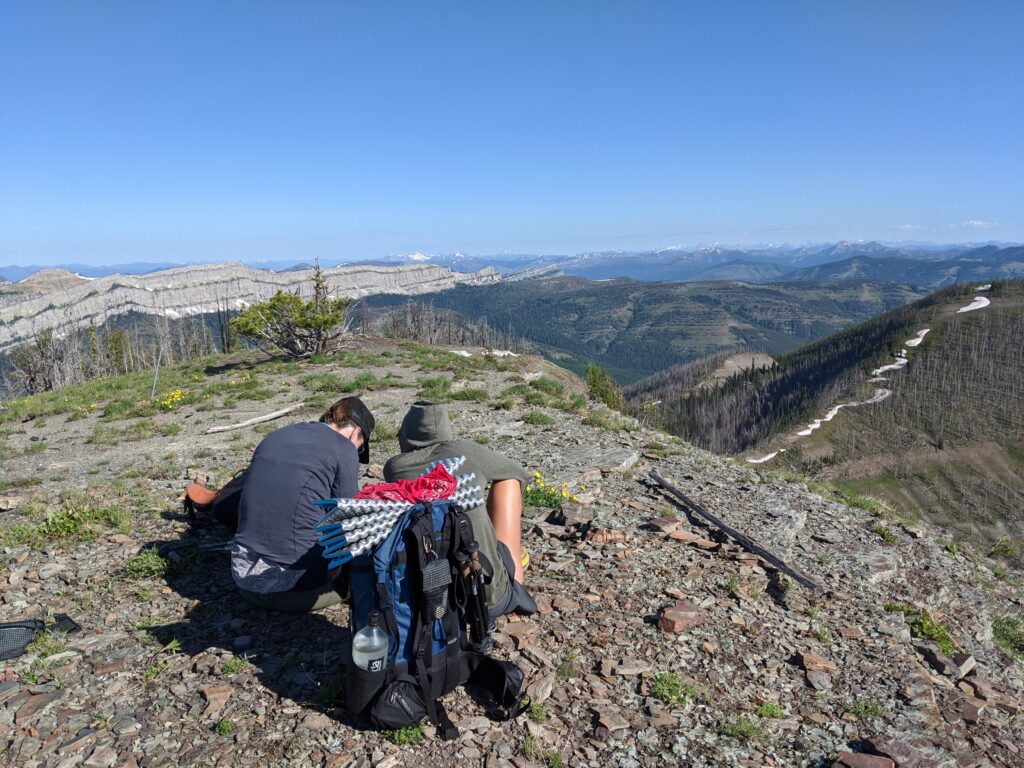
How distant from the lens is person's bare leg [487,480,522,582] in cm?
636

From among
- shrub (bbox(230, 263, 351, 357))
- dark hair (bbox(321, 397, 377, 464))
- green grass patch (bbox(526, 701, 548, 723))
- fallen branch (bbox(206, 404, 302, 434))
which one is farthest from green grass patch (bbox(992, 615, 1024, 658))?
shrub (bbox(230, 263, 351, 357))

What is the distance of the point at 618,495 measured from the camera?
10406mm

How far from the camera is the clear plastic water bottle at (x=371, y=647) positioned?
4305 millimetres

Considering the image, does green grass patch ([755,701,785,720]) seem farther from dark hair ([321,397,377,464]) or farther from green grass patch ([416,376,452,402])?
green grass patch ([416,376,452,402])

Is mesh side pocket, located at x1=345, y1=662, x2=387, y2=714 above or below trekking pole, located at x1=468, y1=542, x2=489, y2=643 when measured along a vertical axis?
below

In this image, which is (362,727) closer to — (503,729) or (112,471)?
(503,729)

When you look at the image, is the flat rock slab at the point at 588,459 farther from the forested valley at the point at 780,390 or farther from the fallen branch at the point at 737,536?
the forested valley at the point at 780,390

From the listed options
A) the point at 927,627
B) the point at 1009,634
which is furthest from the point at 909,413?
the point at 927,627

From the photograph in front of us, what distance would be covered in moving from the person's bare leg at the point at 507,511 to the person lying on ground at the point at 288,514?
1471 mm

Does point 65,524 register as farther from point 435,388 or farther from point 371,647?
point 435,388

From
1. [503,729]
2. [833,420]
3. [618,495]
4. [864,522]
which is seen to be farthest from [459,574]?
[833,420]

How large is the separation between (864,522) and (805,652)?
5762mm

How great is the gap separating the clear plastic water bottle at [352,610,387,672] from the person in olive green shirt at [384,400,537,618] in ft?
4.31

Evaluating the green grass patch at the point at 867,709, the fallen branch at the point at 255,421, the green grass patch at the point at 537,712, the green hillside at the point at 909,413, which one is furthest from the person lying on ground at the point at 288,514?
the green hillside at the point at 909,413
